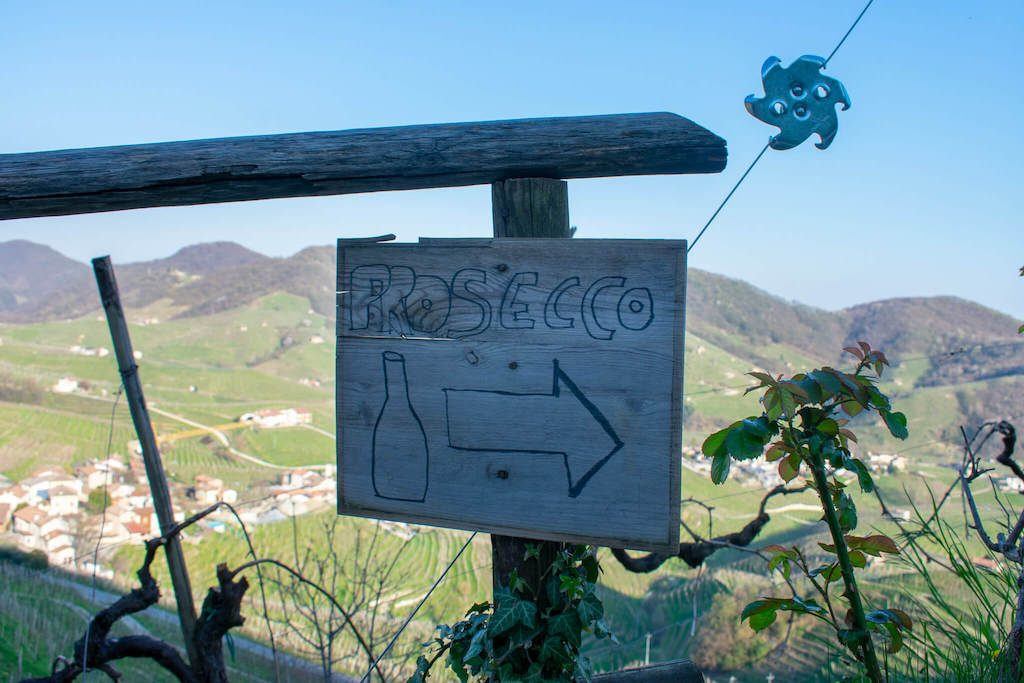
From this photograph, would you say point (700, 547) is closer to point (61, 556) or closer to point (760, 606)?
point (760, 606)

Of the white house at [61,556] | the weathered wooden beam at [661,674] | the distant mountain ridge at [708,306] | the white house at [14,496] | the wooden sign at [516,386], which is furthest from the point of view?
the distant mountain ridge at [708,306]

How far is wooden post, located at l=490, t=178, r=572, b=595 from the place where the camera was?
4.75 ft

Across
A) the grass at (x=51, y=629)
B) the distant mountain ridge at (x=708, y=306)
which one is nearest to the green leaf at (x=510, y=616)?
the grass at (x=51, y=629)

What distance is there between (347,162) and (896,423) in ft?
4.19

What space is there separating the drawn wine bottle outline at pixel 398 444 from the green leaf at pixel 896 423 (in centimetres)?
95

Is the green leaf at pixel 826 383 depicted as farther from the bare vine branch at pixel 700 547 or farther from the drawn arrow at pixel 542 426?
the bare vine branch at pixel 700 547

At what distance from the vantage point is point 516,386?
133 centimetres

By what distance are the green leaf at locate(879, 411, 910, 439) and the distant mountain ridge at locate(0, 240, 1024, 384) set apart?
3.78 meters

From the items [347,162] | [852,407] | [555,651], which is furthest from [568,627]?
[347,162]

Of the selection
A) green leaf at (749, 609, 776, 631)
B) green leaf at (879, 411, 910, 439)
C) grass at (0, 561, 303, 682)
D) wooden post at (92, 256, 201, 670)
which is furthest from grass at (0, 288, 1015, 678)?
green leaf at (879, 411, 910, 439)

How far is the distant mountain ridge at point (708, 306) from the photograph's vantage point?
5953 mm

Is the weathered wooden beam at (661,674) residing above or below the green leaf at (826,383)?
below

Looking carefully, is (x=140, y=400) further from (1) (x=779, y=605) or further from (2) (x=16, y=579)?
(2) (x=16, y=579)

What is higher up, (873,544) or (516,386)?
(516,386)
